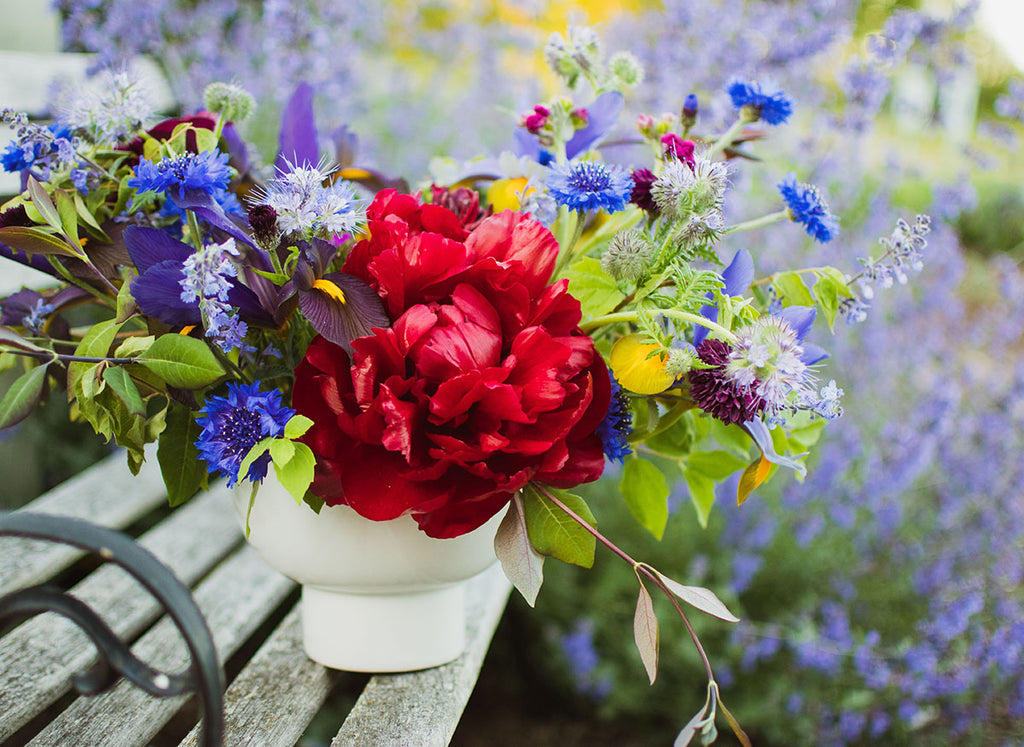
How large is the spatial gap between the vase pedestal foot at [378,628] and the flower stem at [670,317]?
Answer: 30cm

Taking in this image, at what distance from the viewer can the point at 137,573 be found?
0.39 meters

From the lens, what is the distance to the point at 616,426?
610mm

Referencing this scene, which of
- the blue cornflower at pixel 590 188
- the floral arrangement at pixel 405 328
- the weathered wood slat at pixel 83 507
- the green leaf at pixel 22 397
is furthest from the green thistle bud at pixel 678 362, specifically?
the weathered wood slat at pixel 83 507

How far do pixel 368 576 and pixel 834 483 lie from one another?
1435 mm

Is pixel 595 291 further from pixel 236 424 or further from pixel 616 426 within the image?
pixel 236 424

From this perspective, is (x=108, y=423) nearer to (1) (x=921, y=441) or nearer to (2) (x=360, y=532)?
(2) (x=360, y=532)

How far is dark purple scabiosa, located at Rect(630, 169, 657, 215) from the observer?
2.00 ft

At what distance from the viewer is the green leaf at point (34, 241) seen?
1.78 ft

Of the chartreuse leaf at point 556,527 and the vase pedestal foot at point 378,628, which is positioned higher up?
the chartreuse leaf at point 556,527

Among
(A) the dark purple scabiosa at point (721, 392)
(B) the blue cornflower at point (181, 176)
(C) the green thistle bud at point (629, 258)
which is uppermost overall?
(B) the blue cornflower at point (181, 176)

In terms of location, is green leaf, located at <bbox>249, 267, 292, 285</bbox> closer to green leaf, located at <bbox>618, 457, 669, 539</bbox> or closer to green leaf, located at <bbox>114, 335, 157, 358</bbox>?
green leaf, located at <bbox>114, 335, 157, 358</bbox>

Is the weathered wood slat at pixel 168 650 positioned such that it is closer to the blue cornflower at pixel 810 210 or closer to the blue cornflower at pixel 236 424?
the blue cornflower at pixel 236 424

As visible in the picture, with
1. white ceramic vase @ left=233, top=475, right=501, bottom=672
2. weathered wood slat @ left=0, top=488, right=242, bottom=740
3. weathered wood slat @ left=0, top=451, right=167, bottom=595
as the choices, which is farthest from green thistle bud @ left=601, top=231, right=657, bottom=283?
weathered wood slat @ left=0, top=451, right=167, bottom=595

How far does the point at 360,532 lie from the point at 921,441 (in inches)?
61.0
